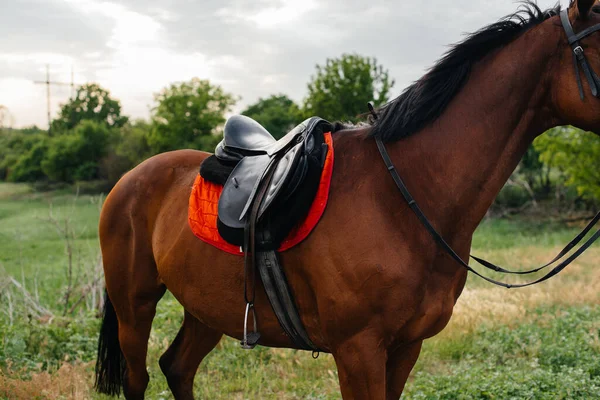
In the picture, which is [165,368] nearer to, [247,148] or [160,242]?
[160,242]

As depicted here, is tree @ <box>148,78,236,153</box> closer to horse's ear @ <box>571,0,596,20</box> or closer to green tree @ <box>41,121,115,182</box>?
green tree @ <box>41,121,115,182</box>

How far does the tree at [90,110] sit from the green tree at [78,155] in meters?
12.9

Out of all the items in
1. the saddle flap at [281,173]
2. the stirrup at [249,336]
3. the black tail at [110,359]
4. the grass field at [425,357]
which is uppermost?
the saddle flap at [281,173]

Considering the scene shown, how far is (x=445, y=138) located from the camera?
2.18m

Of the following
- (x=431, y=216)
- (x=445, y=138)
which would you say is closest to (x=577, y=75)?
(x=445, y=138)

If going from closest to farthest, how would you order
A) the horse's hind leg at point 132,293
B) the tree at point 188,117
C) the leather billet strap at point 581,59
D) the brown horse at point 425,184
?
1. the leather billet strap at point 581,59
2. the brown horse at point 425,184
3. the horse's hind leg at point 132,293
4. the tree at point 188,117

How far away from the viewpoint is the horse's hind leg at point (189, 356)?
134 inches

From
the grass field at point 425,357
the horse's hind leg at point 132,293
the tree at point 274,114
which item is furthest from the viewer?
the tree at point 274,114

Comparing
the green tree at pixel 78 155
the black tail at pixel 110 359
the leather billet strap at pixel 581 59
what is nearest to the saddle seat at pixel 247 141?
the leather billet strap at pixel 581 59

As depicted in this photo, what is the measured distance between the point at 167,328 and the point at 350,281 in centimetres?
424

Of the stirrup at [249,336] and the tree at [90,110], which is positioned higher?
the tree at [90,110]

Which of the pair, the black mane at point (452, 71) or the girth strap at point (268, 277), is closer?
the black mane at point (452, 71)

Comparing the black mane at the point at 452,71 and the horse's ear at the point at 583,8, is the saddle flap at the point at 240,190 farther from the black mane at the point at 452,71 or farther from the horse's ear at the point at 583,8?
the horse's ear at the point at 583,8

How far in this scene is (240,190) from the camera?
249 centimetres
